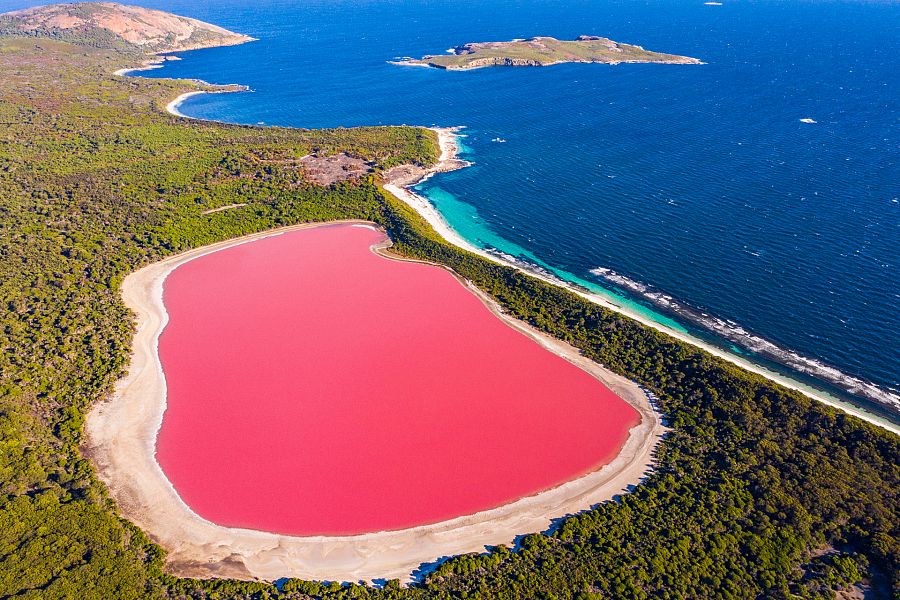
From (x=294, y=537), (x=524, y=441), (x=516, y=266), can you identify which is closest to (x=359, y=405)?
(x=294, y=537)

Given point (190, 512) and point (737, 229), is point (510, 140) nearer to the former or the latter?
point (737, 229)

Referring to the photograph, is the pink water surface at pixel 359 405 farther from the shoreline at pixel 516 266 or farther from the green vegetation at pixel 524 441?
the shoreline at pixel 516 266

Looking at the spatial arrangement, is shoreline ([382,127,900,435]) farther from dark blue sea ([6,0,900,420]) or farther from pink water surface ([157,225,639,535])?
pink water surface ([157,225,639,535])

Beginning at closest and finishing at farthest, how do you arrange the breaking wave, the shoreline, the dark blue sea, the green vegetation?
the green vegetation
the shoreline
the breaking wave
the dark blue sea

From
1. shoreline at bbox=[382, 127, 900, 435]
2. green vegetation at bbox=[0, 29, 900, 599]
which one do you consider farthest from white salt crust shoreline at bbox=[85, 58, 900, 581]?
green vegetation at bbox=[0, 29, 900, 599]

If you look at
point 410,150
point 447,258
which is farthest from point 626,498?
point 410,150

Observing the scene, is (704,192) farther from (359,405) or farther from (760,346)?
(359,405)

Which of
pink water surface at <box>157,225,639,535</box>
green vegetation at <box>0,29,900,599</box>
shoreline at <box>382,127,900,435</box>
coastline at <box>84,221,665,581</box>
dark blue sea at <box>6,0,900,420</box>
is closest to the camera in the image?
green vegetation at <box>0,29,900,599</box>
